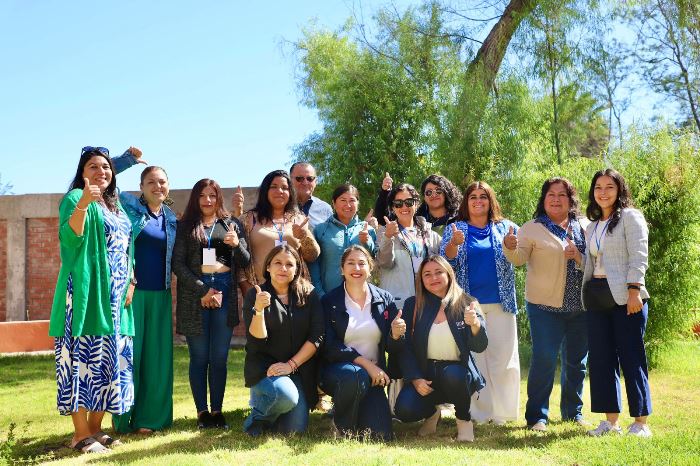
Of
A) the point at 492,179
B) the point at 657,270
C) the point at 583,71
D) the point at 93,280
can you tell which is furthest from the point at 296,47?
the point at 93,280

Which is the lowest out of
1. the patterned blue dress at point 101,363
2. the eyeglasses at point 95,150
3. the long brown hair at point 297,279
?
the patterned blue dress at point 101,363

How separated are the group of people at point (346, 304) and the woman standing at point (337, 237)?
1 cm

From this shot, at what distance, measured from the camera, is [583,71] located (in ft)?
44.6

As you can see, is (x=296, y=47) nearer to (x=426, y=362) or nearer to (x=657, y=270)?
(x=657, y=270)

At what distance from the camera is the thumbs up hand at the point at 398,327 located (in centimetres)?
509

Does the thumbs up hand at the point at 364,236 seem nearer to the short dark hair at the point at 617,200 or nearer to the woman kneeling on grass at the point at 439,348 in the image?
the woman kneeling on grass at the point at 439,348

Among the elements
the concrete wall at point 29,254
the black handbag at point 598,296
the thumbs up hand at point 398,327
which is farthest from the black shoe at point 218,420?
the concrete wall at point 29,254

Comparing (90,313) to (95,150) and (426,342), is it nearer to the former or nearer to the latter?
(95,150)

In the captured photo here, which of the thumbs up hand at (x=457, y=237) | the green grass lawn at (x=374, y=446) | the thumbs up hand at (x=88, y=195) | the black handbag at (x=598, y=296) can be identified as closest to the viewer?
the green grass lawn at (x=374, y=446)

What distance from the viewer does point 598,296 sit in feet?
16.8

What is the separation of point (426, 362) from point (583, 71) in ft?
33.2

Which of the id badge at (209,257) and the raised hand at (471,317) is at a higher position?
the id badge at (209,257)

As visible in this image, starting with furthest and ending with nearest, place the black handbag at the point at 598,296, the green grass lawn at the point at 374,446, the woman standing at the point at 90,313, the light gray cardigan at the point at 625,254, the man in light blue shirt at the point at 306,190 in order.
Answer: the man in light blue shirt at the point at 306,190 < the black handbag at the point at 598,296 < the light gray cardigan at the point at 625,254 < the woman standing at the point at 90,313 < the green grass lawn at the point at 374,446

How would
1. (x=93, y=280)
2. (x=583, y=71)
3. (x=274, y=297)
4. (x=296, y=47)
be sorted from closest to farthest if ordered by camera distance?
(x=93, y=280) → (x=274, y=297) → (x=583, y=71) → (x=296, y=47)
